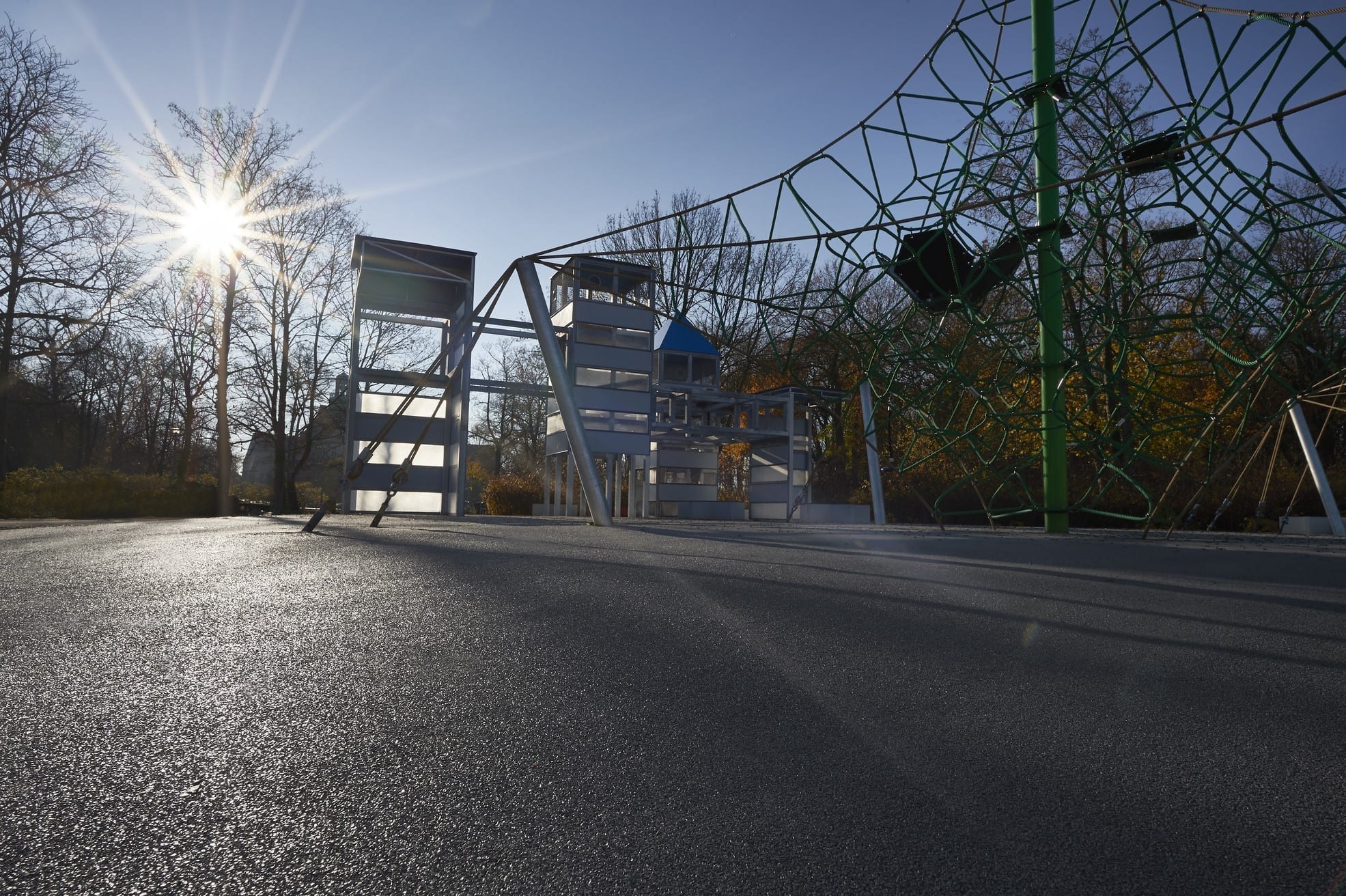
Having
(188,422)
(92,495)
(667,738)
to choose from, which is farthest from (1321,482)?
(188,422)

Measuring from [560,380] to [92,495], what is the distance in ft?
32.5

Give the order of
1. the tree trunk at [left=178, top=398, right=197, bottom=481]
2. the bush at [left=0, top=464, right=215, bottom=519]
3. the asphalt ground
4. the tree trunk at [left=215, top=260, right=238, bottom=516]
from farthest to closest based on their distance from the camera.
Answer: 1. the tree trunk at [left=178, top=398, right=197, bottom=481]
2. the tree trunk at [left=215, top=260, right=238, bottom=516]
3. the bush at [left=0, top=464, right=215, bottom=519]
4. the asphalt ground

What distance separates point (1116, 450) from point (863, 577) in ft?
3.99

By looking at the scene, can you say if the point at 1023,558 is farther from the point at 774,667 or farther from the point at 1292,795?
the point at 1292,795

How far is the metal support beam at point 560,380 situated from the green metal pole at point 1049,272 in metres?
2.58

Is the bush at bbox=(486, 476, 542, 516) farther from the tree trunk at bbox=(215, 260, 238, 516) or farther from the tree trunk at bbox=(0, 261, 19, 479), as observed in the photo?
the tree trunk at bbox=(0, 261, 19, 479)

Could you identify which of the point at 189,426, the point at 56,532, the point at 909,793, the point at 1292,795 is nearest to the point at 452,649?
the point at 909,793

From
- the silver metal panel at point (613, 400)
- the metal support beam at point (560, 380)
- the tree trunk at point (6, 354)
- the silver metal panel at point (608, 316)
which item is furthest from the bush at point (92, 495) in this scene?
the metal support beam at point (560, 380)

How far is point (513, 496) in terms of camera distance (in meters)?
20.8

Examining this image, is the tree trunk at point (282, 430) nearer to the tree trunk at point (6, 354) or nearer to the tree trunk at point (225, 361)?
the tree trunk at point (225, 361)

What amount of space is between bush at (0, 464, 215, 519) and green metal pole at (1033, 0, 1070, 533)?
11904 mm

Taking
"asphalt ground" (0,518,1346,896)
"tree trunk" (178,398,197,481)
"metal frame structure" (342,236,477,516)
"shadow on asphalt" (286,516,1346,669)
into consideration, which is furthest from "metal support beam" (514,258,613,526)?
"tree trunk" (178,398,197,481)

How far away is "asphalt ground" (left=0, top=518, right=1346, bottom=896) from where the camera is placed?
0.89 metres

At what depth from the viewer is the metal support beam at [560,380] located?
17.3 ft
